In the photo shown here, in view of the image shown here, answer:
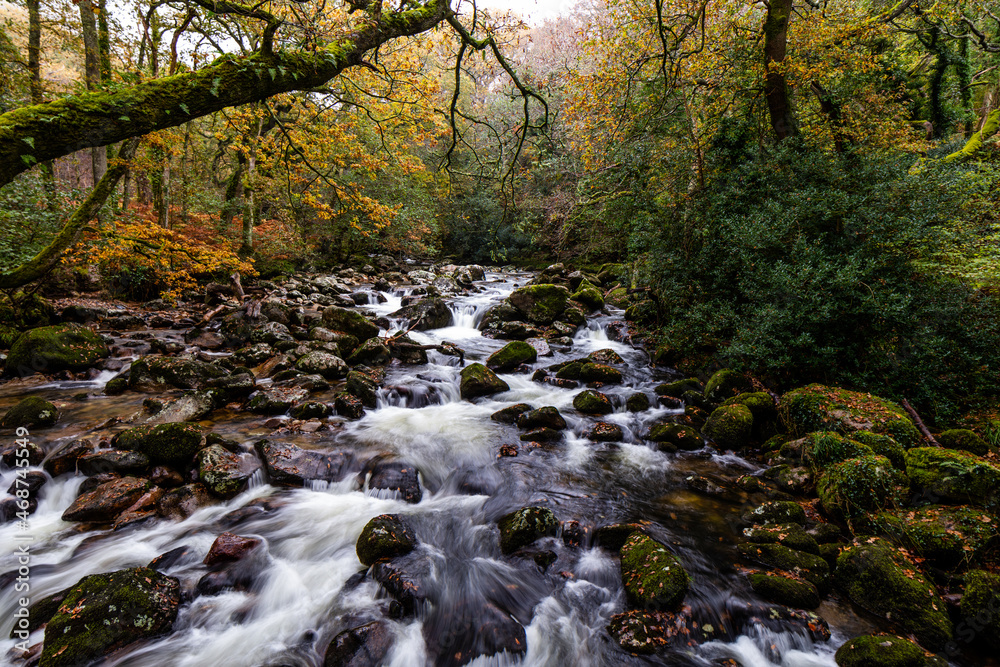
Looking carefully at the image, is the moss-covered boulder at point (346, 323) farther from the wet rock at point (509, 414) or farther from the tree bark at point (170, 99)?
the tree bark at point (170, 99)

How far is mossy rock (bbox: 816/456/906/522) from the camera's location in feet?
13.9

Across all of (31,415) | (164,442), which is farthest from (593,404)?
(31,415)

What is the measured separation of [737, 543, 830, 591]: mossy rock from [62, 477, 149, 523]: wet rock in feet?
22.1

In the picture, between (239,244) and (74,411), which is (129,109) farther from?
(239,244)

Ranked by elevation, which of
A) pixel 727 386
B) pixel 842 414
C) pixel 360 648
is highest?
pixel 842 414

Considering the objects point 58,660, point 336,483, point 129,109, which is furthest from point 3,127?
point 336,483

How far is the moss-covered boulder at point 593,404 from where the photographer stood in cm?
750

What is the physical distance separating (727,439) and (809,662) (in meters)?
3.34

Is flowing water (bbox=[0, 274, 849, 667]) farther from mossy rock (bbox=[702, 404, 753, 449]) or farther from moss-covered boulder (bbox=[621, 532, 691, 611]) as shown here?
mossy rock (bbox=[702, 404, 753, 449])

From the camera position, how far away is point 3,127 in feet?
8.53

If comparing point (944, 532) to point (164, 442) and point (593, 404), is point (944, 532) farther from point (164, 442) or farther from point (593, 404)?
point (164, 442)

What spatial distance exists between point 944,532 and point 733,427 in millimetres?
2529

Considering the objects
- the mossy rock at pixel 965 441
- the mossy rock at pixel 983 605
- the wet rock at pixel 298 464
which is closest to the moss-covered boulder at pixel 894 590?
the mossy rock at pixel 983 605

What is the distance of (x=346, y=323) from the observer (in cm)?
1088
